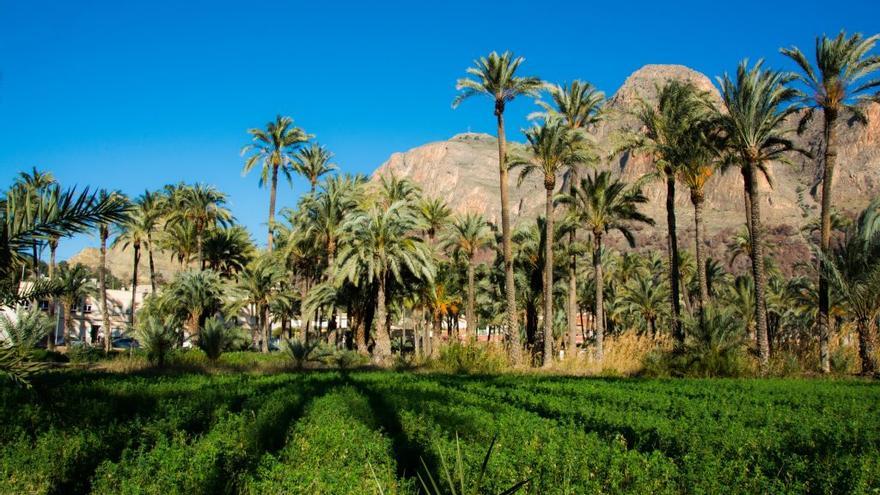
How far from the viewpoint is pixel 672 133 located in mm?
28281

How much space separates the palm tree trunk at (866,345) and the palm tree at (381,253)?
17.4m

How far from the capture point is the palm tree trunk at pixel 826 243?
22094mm

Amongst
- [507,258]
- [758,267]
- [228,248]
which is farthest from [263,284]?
[758,267]

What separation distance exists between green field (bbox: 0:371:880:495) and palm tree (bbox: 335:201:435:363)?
15575 millimetres

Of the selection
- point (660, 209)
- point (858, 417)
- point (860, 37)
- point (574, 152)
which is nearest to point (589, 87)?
point (574, 152)

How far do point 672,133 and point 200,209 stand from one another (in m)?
29.2

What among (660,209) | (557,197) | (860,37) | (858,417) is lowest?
(858,417)

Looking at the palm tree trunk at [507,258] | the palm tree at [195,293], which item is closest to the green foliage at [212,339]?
the palm tree at [195,293]

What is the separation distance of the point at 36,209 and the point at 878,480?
325 inches

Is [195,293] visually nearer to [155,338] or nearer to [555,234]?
[155,338]

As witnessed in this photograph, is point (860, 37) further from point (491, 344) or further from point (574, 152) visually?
point (491, 344)

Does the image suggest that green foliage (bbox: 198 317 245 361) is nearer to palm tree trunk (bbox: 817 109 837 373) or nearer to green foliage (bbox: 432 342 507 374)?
green foliage (bbox: 432 342 507 374)

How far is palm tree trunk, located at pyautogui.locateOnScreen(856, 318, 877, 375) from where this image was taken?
72.1 ft

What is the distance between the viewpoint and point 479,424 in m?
8.39
